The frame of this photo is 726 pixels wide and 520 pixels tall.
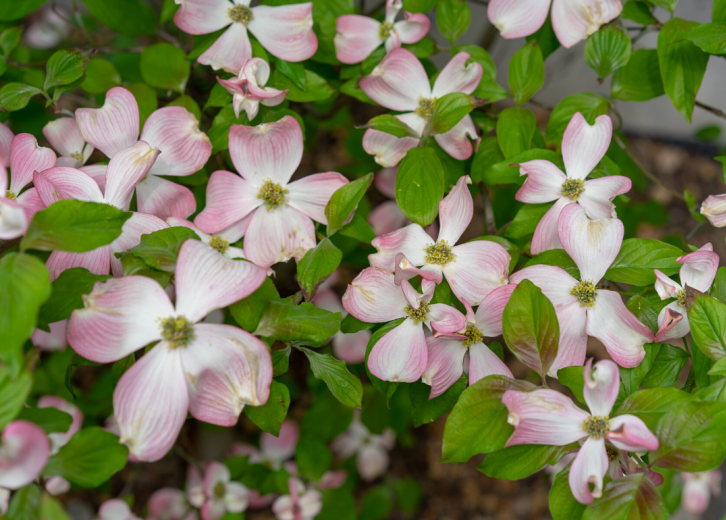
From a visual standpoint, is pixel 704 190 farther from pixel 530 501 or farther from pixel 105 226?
pixel 105 226

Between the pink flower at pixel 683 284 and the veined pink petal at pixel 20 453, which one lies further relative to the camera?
the pink flower at pixel 683 284

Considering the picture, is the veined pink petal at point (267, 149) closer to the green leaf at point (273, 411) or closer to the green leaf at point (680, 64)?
the green leaf at point (273, 411)

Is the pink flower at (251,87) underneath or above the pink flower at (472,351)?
above

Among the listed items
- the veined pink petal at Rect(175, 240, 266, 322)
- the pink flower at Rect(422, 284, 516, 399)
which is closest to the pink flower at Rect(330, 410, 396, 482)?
the pink flower at Rect(422, 284, 516, 399)


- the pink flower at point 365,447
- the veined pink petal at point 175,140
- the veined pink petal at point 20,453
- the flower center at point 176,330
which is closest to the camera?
the veined pink petal at point 20,453

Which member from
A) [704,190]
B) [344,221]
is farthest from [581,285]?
[704,190]

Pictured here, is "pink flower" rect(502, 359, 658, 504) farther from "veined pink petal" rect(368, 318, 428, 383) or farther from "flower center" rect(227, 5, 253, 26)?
"flower center" rect(227, 5, 253, 26)

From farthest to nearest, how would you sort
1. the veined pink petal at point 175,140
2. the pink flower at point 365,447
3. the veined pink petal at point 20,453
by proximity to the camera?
the pink flower at point 365,447 → the veined pink petal at point 175,140 → the veined pink petal at point 20,453

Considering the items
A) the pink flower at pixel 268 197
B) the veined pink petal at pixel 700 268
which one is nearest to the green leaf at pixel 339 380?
the pink flower at pixel 268 197

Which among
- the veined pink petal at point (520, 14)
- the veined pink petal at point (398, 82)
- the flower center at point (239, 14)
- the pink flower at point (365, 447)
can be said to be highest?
the veined pink petal at point (520, 14)
